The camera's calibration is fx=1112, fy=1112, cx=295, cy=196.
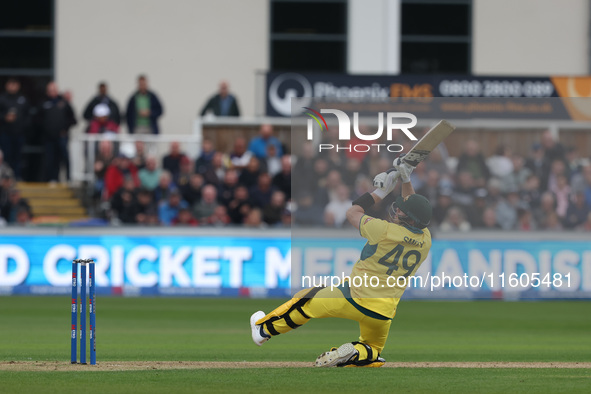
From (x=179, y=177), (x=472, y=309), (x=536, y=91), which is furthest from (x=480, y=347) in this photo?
(x=536, y=91)

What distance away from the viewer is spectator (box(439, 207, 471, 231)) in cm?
2014

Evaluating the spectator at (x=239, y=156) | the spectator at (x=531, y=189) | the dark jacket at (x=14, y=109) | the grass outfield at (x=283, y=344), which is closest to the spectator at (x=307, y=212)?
the grass outfield at (x=283, y=344)

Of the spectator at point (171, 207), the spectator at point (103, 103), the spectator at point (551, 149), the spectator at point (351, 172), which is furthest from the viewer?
the spectator at point (103, 103)

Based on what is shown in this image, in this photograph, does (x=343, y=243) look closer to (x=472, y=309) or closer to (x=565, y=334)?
(x=472, y=309)

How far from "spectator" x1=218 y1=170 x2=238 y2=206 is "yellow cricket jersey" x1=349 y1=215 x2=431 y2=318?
1072 centimetres

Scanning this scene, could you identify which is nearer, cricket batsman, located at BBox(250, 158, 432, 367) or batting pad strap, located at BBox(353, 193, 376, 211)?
cricket batsman, located at BBox(250, 158, 432, 367)

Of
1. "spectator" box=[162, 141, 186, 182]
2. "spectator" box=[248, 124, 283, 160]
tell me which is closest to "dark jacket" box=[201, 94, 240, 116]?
"spectator" box=[248, 124, 283, 160]

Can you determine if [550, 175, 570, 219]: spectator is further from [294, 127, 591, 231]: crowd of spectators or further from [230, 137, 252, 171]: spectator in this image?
[230, 137, 252, 171]: spectator

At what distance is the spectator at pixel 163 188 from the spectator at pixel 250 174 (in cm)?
150

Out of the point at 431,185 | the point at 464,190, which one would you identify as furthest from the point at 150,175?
the point at 464,190

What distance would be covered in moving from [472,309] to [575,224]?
2.55m

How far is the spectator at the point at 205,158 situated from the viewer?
2280 cm

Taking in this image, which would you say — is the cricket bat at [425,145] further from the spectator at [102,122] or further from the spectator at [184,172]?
the spectator at [102,122]

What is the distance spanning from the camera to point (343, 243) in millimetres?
19969
